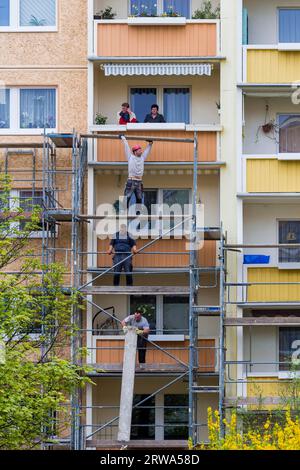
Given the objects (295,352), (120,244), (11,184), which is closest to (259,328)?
(295,352)

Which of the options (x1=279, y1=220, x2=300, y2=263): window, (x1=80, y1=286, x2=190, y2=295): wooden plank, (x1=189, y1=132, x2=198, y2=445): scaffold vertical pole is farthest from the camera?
(x1=279, y1=220, x2=300, y2=263): window

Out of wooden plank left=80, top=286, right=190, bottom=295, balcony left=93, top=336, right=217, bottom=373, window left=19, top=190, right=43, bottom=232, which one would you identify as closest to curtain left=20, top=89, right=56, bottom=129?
window left=19, top=190, right=43, bottom=232

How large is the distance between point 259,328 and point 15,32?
9.35 m

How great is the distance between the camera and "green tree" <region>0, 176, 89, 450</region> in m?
32.3

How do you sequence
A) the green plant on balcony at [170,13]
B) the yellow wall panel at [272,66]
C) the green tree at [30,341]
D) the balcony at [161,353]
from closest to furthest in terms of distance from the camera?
the green tree at [30,341], the balcony at [161,353], the yellow wall panel at [272,66], the green plant on balcony at [170,13]

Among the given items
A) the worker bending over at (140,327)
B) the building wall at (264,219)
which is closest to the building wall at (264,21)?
the building wall at (264,219)

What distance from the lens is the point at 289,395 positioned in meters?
37.1

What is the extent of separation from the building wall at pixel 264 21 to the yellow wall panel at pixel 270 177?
328 centimetres

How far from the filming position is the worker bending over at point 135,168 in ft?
127

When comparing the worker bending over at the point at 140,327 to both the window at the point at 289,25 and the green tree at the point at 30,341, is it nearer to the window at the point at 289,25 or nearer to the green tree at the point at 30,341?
the green tree at the point at 30,341

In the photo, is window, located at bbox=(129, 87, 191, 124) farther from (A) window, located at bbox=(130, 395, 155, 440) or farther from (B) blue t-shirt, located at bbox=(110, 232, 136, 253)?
(A) window, located at bbox=(130, 395, 155, 440)

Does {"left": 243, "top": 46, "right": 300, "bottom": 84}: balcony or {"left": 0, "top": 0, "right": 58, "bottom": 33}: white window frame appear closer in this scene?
{"left": 243, "top": 46, "right": 300, "bottom": 84}: balcony

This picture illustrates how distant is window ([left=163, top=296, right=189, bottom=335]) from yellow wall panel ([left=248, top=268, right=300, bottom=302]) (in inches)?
78.1

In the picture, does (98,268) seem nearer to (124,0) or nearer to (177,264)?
(177,264)
